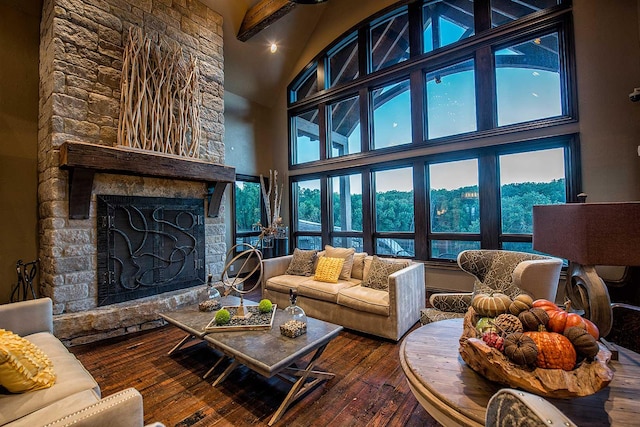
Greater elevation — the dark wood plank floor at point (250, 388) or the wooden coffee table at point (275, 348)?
the wooden coffee table at point (275, 348)

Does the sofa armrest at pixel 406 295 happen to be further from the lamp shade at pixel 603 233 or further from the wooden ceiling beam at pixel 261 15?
the wooden ceiling beam at pixel 261 15

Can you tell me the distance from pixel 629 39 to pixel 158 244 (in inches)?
239

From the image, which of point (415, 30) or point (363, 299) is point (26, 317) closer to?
point (363, 299)

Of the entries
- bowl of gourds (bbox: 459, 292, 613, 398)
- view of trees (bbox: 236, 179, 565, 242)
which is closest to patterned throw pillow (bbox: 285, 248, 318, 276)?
view of trees (bbox: 236, 179, 565, 242)

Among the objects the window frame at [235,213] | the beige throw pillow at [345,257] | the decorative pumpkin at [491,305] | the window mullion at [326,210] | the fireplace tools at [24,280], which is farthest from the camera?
the window mullion at [326,210]

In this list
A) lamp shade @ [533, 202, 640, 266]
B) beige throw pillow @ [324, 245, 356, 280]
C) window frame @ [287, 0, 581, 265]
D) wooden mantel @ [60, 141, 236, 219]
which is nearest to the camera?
lamp shade @ [533, 202, 640, 266]

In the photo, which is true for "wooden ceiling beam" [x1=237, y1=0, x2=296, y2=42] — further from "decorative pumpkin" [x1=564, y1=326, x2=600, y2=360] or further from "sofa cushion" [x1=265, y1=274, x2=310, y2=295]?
"decorative pumpkin" [x1=564, y1=326, x2=600, y2=360]

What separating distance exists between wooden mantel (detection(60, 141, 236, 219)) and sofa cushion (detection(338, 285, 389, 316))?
2520 mm

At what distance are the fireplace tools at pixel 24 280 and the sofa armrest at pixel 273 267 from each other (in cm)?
248

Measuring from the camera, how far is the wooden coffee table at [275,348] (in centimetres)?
A: 177

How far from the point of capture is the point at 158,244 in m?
3.67

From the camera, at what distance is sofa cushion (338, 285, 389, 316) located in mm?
2844

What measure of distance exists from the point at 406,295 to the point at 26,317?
3181 mm

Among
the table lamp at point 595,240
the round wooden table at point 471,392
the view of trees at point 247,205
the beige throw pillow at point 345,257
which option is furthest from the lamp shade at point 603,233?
the view of trees at point 247,205
